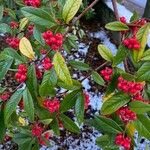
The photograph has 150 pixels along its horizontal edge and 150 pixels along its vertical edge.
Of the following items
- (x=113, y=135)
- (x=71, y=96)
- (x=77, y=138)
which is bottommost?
(x=77, y=138)

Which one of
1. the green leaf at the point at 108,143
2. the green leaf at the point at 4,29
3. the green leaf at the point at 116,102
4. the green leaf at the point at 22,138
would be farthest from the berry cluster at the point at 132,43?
the green leaf at the point at 22,138

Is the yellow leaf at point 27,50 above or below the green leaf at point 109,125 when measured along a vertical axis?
above

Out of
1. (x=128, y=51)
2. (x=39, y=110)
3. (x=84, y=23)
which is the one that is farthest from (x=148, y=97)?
(x=84, y=23)

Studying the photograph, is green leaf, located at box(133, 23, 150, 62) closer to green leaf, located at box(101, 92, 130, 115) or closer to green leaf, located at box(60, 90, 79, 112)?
green leaf, located at box(101, 92, 130, 115)


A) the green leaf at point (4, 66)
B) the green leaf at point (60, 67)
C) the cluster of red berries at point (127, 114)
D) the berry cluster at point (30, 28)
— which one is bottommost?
the berry cluster at point (30, 28)

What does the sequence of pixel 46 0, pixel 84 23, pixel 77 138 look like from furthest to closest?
pixel 84 23, pixel 77 138, pixel 46 0

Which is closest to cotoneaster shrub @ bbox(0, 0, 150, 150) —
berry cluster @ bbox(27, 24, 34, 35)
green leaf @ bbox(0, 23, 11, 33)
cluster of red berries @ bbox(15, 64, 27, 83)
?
cluster of red berries @ bbox(15, 64, 27, 83)

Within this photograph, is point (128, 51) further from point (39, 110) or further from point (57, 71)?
point (39, 110)

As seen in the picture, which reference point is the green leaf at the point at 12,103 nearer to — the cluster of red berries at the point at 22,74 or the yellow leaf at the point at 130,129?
the cluster of red berries at the point at 22,74
